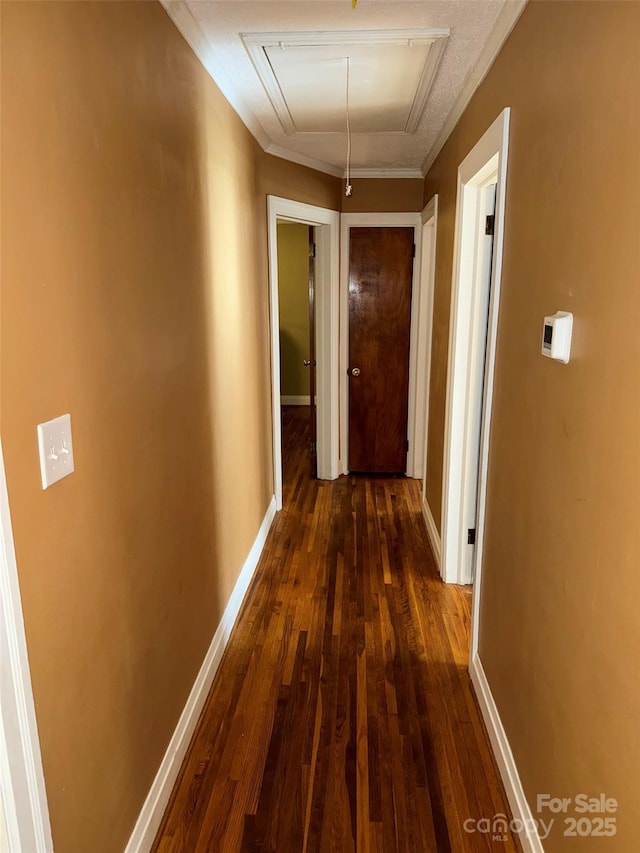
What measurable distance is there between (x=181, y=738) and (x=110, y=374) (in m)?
1.27

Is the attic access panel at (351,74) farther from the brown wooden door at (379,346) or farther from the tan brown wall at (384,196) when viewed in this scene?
the brown wooden door at (379,346)

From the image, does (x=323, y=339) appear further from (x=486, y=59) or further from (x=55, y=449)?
(x=55, y=449)

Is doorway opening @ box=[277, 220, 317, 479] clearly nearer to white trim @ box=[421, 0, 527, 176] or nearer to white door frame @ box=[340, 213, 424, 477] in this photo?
white door frame @ box=[340, 213, 424, 477]

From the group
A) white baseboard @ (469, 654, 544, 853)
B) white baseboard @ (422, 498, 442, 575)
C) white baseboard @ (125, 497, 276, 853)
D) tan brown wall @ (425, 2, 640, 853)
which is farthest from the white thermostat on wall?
white baseboard @ (422, 498, 442, 575)

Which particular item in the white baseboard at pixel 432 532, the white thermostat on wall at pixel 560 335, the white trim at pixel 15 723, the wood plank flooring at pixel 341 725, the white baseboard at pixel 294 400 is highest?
the white thermostat on wall at pixel 560 335

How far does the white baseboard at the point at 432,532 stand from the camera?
3207 mm

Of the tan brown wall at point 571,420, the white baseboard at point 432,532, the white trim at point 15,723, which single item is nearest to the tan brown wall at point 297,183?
the tan brown wall at point 571,420

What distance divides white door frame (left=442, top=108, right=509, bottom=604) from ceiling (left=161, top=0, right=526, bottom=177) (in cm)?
32

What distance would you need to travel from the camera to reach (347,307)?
4.44 metres

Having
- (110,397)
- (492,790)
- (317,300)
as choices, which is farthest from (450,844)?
(317,300)

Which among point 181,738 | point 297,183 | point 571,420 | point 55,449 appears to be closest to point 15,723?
point 55,449

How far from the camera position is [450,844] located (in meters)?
1.60

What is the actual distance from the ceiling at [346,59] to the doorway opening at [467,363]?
0.36 meters

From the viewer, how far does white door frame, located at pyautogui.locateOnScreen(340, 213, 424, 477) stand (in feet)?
14.1
